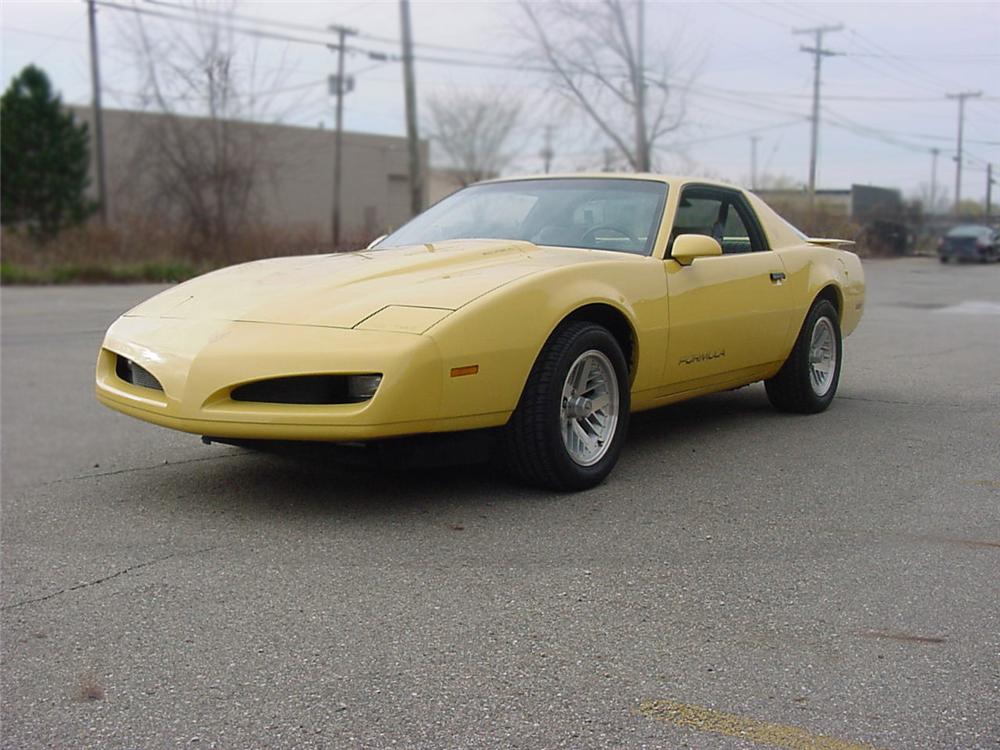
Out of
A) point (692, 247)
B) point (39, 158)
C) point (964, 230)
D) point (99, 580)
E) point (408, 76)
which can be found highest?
point (408, 76)

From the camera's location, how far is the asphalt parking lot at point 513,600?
255cm

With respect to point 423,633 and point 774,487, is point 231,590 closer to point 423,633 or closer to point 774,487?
point 423,633

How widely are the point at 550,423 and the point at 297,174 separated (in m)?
45.8

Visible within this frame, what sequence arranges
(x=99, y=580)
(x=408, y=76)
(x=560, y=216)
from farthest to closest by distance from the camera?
(x=408, y=76) < (x=560, y=216) < (x=99, y=580)

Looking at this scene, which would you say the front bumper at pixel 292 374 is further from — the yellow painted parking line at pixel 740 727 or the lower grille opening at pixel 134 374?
the yellow painted parking line at pixel 740 727

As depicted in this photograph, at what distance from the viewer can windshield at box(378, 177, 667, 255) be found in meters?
5.27

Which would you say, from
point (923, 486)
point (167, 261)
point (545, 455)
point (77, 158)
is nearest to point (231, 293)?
point (545, 455)

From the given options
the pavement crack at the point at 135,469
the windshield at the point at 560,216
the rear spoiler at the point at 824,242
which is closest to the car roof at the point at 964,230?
the rear spoiler at the point at 824,242

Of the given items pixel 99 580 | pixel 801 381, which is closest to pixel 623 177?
pixel 801 381

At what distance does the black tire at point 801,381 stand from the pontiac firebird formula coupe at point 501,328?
3 centimetres

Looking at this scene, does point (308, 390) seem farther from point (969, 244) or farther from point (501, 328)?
point (969, 244)

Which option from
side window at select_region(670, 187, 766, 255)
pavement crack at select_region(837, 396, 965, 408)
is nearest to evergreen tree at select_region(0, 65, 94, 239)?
pavement crack at select_region(837, 396, 965, 408)

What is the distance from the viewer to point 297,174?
48.1 metres

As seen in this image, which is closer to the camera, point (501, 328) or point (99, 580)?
point (99, 580)
